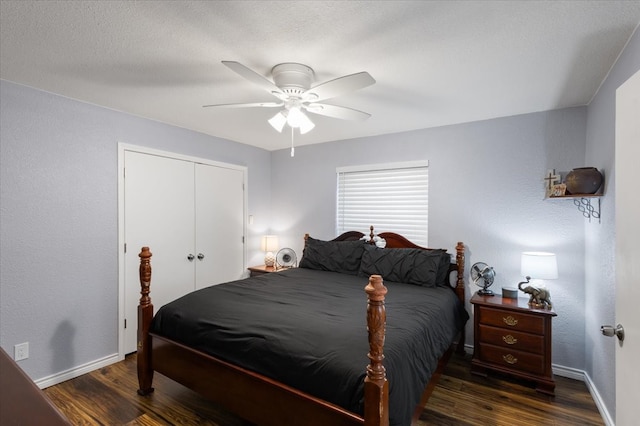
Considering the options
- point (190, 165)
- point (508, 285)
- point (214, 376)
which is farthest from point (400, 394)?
point (190, 165)

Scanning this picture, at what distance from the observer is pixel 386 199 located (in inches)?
149

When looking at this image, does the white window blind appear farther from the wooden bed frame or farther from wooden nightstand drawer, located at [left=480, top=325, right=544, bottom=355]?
the wooden bed frame

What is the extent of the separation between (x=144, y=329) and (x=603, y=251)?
3359mm

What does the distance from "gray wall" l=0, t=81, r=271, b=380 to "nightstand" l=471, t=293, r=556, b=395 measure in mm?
3320

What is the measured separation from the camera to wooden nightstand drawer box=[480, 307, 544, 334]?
253 centimetres

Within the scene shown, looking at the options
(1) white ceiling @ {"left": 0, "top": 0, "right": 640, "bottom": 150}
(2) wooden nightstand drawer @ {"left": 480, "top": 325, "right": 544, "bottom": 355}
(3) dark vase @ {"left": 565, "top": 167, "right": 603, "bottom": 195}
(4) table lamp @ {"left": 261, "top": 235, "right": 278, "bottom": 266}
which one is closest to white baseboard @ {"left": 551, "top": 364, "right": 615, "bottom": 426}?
(2) wooden nightstand drawer @ {"left": 480, "top": 325, "right": 544, "bottom": 355}

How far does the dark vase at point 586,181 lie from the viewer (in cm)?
228

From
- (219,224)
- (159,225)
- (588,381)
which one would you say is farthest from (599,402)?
(159,225)

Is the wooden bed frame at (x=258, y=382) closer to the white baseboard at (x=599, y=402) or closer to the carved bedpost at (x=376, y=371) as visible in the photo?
the carved bedpost at (x=376, y=371)

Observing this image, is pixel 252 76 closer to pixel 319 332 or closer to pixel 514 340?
pixel 319 332

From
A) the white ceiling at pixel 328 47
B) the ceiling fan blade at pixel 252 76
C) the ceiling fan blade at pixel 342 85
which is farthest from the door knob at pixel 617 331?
the ceiling fan blade at pixel 252 76

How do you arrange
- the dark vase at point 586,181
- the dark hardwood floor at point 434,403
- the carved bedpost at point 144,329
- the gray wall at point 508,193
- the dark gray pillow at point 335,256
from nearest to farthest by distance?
the dark hardwood floor at point 434,403
the dark vase at point 586,181
the carved bedpost at point 144,329
the gray wall at point 508,193
the dark gray pillow at point 335,256

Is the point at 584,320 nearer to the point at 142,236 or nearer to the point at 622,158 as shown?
the point at 622,158

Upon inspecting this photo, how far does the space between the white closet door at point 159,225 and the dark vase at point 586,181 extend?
3.59 metres
